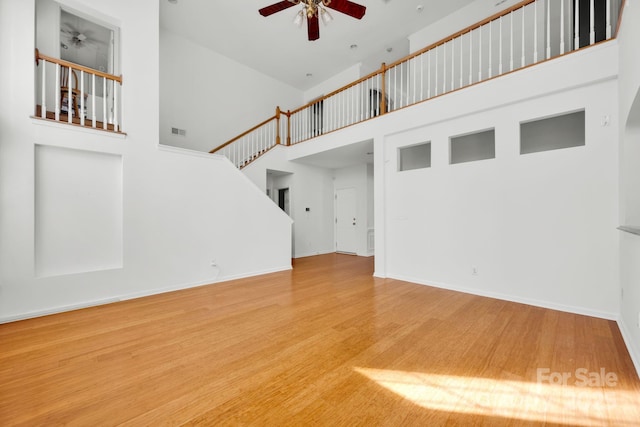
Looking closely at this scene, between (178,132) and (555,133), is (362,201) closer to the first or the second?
(555,133)

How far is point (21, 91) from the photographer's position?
10.8ft

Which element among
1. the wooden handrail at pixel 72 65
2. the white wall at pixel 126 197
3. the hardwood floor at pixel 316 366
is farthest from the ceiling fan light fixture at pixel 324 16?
the hardwood floor at pixel 316 366

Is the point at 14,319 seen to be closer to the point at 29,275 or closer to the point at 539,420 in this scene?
the point at 29,275

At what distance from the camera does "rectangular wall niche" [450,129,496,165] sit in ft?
16.0

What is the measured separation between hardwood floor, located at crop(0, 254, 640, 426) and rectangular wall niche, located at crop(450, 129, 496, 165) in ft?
9.33

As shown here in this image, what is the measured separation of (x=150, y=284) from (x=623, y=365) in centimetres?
570

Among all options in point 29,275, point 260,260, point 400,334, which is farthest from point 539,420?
point 29,275

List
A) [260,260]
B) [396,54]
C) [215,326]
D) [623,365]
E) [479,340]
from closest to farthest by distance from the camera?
[623,365]
[479,340]
[215,326]
[260,260]
[396,54]

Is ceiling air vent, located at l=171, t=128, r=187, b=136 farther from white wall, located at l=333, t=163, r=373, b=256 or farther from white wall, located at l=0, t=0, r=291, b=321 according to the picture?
white wall, located at l=333, t=163, r=373, b=256

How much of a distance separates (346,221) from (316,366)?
636 centimetres

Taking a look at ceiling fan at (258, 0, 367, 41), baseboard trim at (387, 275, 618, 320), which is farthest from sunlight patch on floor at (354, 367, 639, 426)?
ceiling fan at (258, 0, 367, 41)

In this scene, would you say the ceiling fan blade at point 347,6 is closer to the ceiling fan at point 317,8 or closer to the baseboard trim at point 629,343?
the ceiling fan at point 317,8

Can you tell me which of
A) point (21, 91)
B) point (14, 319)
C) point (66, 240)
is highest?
point (21, 91)

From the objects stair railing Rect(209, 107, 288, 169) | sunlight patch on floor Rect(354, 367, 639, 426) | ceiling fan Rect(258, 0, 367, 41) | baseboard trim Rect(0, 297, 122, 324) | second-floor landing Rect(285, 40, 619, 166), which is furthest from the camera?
stair railing Rect(209, 107, 288, 169)
